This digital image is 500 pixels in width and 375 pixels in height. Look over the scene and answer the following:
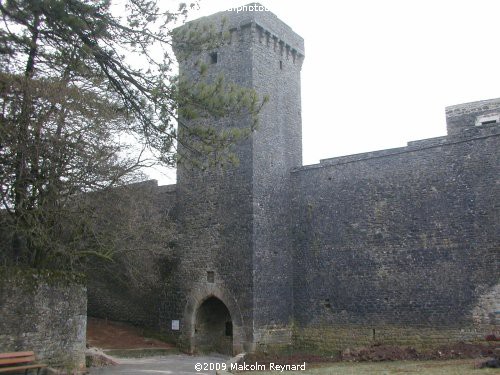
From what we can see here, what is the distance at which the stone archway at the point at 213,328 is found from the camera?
17734 millimetres

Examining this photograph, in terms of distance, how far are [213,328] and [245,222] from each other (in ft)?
12.9

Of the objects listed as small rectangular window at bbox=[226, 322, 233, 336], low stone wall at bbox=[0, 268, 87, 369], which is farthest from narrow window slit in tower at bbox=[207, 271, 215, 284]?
low stone wall at bbox=[0, 268, 87, 369]

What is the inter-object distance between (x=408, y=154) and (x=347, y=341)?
18.5 feet

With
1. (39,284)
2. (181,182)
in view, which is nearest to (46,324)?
(39,284)

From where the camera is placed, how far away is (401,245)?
1567 centimetres

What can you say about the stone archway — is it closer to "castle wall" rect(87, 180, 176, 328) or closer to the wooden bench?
"castle wall" rect(87, 180, 176, 328)

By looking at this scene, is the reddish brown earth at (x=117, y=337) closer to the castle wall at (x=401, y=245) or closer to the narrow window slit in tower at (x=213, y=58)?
the castle wall at (x=401, y=245)

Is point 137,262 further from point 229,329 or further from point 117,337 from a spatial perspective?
point 229,329

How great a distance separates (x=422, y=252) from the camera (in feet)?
50.3

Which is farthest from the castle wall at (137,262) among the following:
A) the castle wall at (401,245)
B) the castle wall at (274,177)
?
the castle wall at (401,245)

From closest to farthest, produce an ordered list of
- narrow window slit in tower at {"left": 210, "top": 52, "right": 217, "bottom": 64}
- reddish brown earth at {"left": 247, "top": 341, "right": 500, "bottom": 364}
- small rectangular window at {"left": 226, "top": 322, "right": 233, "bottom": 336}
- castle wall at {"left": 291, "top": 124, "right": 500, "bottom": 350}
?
reddish brown earth at {"left": 247, "top": 341, "right": 500, "bottom": 364} → castle wall at {"left": 291, "top": 124, "right": 500, "bottom": 350} → small rectangular window at {"left": 226, "top": 322, "right": 233, "bottom": 336} → narrow window slit in tower at {"left": 210, "top": 52, "right": 217, "bottom": 64}

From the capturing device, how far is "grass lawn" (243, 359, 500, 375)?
9800 mm

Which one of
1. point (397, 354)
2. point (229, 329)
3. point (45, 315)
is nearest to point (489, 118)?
point (397, 354)

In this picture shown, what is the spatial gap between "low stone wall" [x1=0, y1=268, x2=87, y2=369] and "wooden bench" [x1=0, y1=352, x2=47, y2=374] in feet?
1.38
